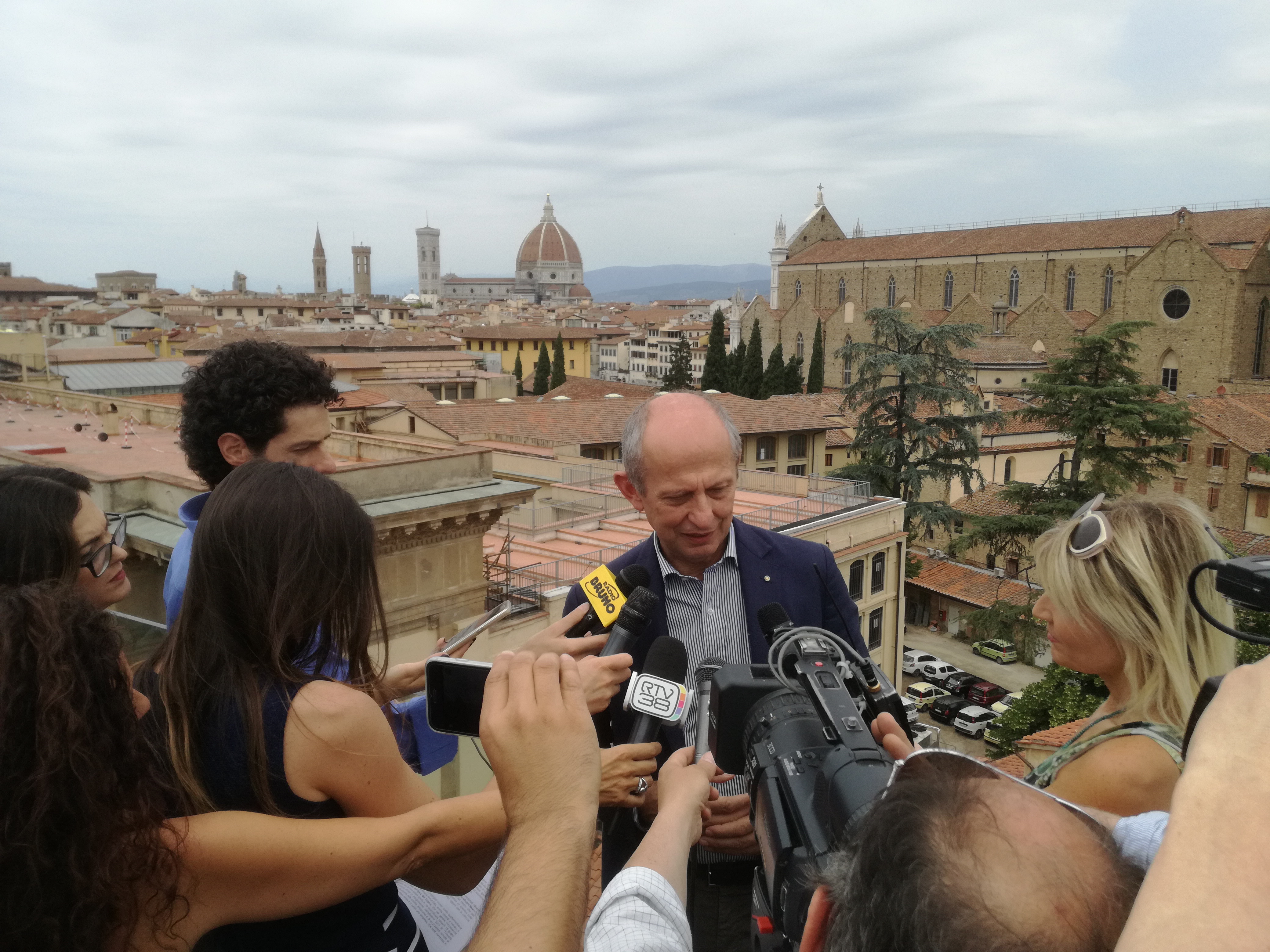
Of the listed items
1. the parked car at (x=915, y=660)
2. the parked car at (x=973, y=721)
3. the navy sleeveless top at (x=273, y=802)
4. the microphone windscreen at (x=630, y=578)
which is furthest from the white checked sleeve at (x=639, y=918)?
the parked car at (x=915, y=660)

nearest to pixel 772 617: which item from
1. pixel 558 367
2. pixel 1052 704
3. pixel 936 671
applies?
pixel 1052 704

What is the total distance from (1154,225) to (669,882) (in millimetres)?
57627

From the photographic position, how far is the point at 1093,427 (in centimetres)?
1659

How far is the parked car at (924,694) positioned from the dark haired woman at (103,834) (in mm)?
18926

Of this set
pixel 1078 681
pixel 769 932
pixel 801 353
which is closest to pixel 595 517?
pixel 1078 681

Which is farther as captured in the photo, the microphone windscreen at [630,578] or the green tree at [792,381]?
the green tree at [792,381]

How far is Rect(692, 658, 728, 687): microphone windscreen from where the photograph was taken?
199 cm

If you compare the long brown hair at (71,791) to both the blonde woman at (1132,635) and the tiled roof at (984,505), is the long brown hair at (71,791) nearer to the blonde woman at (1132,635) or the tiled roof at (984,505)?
the blonde woman at (1132,635)

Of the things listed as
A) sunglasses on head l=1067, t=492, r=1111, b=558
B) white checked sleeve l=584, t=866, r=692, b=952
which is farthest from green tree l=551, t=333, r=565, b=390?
white checked sleeve l=584, t=866, r=692, b=952

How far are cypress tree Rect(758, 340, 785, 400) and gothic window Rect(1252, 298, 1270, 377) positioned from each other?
2170 centimetres

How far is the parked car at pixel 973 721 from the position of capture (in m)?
18.1

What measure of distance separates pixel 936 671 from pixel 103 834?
21359 millimetres

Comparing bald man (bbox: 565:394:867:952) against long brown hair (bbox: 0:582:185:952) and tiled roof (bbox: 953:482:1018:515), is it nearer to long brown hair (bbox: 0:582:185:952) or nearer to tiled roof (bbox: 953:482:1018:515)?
long brown hair (bbox: 0:582:185:952)

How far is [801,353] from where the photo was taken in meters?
57.4
